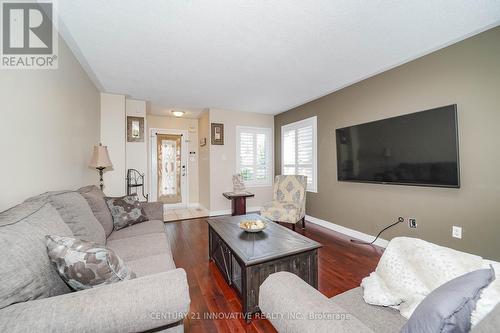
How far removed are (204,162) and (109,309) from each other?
4320mm

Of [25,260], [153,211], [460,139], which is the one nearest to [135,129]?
[153,211]

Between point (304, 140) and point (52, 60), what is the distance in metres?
3.82

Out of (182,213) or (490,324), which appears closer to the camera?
(490,324)

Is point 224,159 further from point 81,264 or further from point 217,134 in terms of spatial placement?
point 81,264

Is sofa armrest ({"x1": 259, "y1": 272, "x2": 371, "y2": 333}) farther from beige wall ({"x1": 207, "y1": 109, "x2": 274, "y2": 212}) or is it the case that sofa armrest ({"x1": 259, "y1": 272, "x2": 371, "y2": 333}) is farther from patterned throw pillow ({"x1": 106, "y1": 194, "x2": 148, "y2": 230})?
beige wall ({"x1": 207, "y1": 109, "x2": 274, "y2": 212})

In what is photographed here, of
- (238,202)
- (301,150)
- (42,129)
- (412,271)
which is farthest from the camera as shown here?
(301,150)

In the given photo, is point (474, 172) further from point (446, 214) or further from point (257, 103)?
point (257, 103)

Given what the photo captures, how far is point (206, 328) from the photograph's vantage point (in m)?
1.46

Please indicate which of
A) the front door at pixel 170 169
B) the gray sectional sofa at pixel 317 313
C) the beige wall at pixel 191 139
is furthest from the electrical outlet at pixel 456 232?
the front door at pixel 170 169

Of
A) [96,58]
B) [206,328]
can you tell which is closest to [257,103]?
[96,58]

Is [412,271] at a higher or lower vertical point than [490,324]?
lower

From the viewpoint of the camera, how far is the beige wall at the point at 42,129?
1.33 m

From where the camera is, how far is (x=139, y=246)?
5.66 ft

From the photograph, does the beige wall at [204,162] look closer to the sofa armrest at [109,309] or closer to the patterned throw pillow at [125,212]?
the patterned throw pillow at [125,212]
